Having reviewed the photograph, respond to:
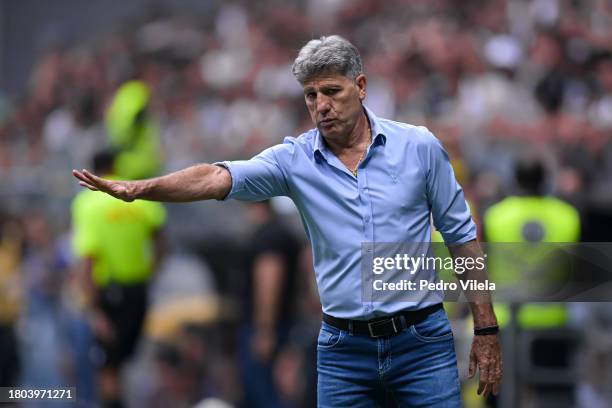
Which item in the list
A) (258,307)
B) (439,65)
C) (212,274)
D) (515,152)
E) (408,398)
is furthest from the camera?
(439,65)

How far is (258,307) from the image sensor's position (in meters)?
11.1

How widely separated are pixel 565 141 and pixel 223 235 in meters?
3.60

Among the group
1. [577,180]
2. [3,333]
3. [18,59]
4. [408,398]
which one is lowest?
[408,398]

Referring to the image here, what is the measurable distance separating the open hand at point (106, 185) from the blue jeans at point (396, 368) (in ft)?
3.41

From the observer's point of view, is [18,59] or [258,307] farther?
[18,59]

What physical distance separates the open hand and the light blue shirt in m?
0.47

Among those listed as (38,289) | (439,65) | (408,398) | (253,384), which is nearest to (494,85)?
(439,65)

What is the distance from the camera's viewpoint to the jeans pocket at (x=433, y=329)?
5.17 m

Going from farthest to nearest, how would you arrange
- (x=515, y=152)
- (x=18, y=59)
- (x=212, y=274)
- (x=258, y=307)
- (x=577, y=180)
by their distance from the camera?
(x=18, y=59)
(x=212, y=274)
(x=515, y=152)
(x=258, y=307)
(x=577, y=180)

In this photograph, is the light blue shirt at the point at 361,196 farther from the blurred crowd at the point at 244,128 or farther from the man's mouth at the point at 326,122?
the blurred crowd at the point at 244,128

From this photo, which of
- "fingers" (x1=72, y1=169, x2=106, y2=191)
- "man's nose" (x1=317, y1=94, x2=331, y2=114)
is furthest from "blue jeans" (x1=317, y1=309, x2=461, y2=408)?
"fingers" (x1=72, y1=169, x2=106, y2=191)

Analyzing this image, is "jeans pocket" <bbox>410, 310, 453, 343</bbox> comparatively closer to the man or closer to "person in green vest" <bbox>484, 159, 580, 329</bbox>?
the man

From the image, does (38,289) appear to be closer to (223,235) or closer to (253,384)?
(223,235)

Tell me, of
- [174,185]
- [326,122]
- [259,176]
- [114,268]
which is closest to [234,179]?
[259,176]
